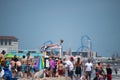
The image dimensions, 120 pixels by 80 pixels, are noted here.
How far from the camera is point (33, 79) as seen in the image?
17016mm

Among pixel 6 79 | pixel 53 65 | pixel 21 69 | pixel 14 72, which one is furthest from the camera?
pixel 53 65

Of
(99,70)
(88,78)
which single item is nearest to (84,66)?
(88,78)

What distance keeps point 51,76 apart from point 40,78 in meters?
2.05

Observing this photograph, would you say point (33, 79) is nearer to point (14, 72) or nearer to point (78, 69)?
point (14, 72)

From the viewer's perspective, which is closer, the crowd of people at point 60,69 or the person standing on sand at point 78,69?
the crowd of people at point 60,69

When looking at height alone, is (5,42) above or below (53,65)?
above

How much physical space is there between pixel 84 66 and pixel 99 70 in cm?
194

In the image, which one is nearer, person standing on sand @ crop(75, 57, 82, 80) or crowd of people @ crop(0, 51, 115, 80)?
crowd of people @ crop(0, 51, 115, 80)

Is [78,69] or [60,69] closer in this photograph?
[78,69]

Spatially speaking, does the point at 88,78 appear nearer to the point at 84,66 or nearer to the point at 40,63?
the point at 84,66

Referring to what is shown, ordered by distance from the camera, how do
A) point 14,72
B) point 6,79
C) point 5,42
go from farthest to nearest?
point 5,42 < point 14,72 < point 6,79

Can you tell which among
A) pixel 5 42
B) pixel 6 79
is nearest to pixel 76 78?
pixel 6 79

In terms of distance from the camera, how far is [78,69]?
18.0 meters

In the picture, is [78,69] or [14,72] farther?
[78,69]
